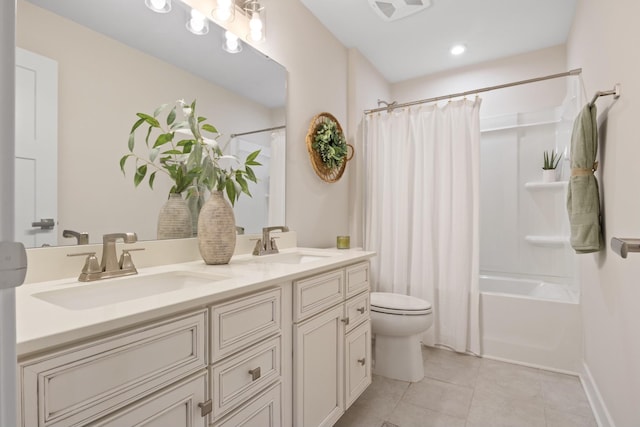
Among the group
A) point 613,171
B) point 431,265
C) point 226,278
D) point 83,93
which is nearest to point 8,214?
point 226,278

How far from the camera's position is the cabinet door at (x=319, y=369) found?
1.23 m

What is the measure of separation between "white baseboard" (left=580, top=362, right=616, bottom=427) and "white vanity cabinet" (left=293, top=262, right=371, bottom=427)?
111cm

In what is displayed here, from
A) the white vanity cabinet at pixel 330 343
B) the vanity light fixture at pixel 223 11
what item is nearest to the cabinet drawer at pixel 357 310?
the white vanity cabinet at pixel 330 343

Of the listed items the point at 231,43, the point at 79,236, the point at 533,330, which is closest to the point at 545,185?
the point at 533,330

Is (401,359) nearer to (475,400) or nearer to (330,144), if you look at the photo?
(475,400)

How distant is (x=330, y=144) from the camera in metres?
2.43

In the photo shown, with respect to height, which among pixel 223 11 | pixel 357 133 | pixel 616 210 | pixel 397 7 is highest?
pixel 397 7

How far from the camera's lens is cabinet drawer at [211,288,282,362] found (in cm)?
90

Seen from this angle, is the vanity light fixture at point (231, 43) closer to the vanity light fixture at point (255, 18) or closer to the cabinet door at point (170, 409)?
the vanity light fixture at point (255, 18)

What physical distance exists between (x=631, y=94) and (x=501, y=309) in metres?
1.65

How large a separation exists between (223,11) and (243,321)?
4.76ft

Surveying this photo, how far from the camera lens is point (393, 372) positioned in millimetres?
2104

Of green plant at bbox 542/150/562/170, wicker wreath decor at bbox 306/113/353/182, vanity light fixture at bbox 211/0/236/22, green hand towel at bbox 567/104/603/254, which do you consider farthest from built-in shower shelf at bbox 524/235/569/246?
vanity light fixture at bbox 211/0/236/22

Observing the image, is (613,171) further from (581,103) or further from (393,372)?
(393,372)
